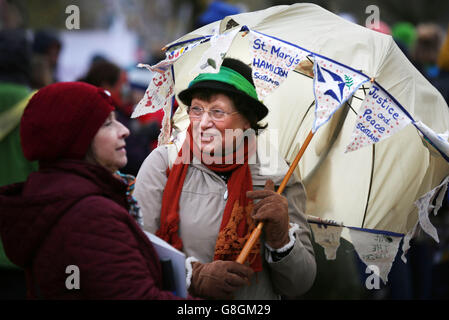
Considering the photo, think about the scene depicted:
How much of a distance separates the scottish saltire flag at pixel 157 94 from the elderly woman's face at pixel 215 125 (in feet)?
0.93

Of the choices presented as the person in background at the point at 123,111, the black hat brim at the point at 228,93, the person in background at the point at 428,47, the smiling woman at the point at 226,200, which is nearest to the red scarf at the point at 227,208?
the smiling woman at the point at 226,200

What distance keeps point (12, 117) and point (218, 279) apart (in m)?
1.85

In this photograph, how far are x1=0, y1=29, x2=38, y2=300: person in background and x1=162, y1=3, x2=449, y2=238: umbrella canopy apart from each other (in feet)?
3.71

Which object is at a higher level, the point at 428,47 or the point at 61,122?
the point at 428,47

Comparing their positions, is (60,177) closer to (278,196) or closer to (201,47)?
(278,196)

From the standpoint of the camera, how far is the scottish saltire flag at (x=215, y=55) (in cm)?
251

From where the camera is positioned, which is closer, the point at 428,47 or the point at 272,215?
the point at 272,215

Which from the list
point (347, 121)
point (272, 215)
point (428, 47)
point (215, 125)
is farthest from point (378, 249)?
point (428, 47)

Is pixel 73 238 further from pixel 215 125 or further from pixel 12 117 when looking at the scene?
pixel 12 117

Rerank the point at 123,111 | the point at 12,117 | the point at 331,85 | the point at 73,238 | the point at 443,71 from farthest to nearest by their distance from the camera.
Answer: the point at 443,71 < the point at 123,111 < the point at 12,117 < the point at 331,85 < the point at 73,238

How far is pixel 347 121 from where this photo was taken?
3273 millimetres

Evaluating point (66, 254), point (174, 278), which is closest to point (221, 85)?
point (174, 278)

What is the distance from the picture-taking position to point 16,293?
11.5ft

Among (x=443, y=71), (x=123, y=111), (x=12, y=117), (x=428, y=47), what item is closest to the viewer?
(x=12, y=117)
